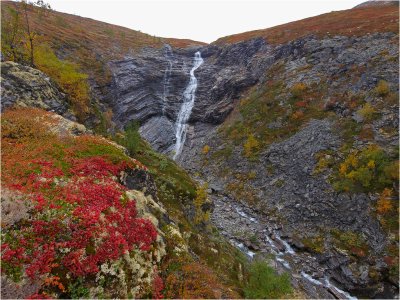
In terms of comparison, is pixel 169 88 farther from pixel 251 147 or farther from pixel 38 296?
Answer: pixel 38 296

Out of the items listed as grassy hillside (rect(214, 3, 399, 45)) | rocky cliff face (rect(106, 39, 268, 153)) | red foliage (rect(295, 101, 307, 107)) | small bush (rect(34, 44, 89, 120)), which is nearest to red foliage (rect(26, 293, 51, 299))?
small bush (rect(34, 44, 89, 120))

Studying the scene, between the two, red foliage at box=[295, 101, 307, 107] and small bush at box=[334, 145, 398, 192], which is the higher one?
red foliage at box=[295, 101, 307, 107]

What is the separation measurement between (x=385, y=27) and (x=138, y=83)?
55656 millimetres

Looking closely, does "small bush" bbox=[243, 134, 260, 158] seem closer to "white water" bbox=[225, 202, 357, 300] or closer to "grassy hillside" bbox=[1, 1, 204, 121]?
"white water" bbox=[225, 202, 357, 300]

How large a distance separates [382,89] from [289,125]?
45.3 ft

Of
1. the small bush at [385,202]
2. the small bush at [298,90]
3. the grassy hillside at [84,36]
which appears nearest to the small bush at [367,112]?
the small bush at [385,202]

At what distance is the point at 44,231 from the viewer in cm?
1137

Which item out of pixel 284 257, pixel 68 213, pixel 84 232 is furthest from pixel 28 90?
pixel 284 257

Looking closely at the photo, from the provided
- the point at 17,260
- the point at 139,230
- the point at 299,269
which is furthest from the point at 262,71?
the point at 17,260

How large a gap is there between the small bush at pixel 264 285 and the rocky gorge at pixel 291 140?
16.1 feet

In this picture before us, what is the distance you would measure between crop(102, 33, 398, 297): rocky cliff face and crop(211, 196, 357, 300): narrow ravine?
244 mm

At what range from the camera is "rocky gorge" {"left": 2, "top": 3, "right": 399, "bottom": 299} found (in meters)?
25.8

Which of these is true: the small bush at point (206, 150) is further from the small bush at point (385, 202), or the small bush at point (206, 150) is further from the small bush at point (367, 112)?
the small bush at point (385, 202)

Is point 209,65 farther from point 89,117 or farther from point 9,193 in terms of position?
point 9,193
